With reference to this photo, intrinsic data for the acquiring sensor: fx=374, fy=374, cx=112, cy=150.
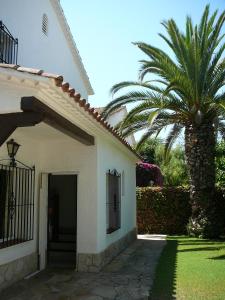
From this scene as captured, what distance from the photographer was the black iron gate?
848 cm

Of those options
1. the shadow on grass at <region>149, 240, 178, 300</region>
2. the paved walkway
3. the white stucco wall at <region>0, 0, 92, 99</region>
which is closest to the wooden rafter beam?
the paved walkway

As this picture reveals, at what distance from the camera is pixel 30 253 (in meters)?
9.32

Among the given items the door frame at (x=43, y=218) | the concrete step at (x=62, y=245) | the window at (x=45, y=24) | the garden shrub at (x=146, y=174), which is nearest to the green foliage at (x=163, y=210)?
the concrete step at (x=62, y=245)

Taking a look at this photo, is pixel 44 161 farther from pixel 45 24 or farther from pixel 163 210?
pixel 163 210

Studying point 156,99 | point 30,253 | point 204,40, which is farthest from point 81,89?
point 30,253

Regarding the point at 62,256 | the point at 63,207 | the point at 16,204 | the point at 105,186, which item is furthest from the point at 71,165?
the point at 63,207

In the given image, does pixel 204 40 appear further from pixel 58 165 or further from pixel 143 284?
pixel 143 284

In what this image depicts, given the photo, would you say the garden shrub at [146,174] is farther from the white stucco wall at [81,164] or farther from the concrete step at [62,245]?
the white stucco wall at [81,164]

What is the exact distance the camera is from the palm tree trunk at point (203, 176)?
15.9 meters

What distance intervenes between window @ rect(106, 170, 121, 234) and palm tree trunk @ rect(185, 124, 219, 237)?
453cm

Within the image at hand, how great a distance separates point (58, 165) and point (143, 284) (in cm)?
383

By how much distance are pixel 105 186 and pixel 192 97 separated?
614 centimetres

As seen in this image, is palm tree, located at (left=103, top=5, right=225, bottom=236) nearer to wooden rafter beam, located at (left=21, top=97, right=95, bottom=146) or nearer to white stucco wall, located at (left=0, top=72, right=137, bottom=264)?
white stucco wall, located at (left=0, top=72, right=137, bottom=264)

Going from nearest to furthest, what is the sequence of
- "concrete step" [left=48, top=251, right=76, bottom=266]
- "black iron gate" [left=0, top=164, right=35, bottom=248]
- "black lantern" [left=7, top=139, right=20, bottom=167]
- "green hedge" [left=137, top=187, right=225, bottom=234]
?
"black lantern" [left=7, top=139, right=20, bottom=167]
"black iron gate" [left=0, top=164, right=35, bottom=248]
"concrete step" [left=48, top=251, right=76, bottom=266]
"green hedge" [left=137, top=187, right=225, bottom=234]
